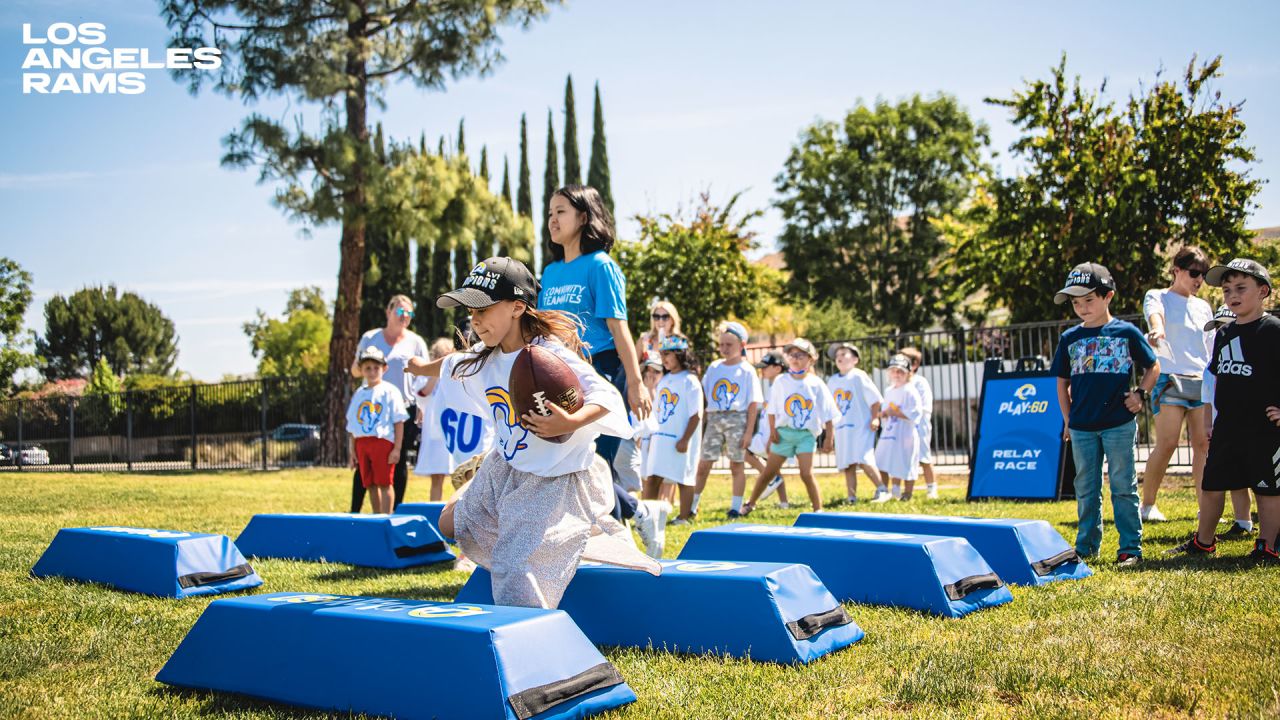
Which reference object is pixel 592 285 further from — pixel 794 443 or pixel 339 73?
pixel 339 73

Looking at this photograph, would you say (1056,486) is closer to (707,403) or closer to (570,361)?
(707,403)

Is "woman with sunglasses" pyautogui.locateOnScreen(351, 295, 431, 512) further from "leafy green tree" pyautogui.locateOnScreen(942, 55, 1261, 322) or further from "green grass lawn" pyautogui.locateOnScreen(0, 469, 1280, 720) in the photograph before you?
"leafy green tree" pyautogui.locateOnScreen(942, 55, 1261, 322)

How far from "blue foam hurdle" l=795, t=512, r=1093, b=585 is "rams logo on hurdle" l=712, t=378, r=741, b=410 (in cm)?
416

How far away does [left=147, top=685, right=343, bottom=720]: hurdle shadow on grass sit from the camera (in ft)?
11.4

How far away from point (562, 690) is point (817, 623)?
1.37 metres

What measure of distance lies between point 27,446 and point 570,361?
31.6 m

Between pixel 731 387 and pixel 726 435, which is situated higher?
pixel 731 387

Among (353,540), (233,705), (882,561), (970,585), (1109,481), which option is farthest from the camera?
(353,540)

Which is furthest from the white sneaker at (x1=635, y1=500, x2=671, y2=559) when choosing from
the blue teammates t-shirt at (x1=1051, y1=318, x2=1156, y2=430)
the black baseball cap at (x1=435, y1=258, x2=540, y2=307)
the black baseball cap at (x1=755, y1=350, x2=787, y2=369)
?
the black baseball cap at (x1=755, y1=350, x2=787, y2=369)

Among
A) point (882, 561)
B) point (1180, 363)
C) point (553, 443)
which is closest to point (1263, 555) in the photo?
point (1180, 363)

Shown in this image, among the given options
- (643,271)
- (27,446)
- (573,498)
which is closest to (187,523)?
(573,498)

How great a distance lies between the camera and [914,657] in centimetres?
404

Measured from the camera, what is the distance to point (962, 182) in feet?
154

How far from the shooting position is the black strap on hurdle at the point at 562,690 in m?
3.15
